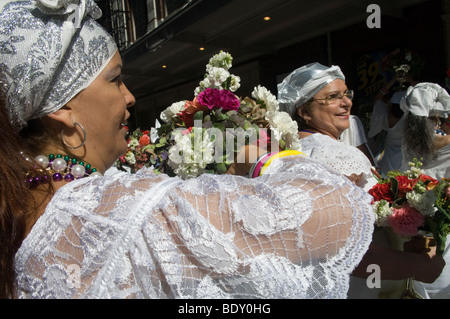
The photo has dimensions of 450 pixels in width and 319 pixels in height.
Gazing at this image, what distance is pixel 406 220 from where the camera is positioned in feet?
4.96

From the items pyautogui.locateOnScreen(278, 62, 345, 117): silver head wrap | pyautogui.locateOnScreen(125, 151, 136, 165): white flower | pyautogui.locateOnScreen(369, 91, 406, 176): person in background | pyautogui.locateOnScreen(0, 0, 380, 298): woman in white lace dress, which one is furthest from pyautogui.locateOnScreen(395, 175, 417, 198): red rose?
pyautogui.locateOnScreen(125, 151, 136, 165): white flower

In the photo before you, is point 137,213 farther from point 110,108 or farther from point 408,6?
point 408,6

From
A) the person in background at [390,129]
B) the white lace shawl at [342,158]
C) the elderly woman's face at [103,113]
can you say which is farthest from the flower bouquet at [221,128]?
the person in background at [390,129]

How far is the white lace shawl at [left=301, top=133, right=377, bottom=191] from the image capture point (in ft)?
7.09

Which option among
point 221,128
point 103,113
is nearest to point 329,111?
point 221,128

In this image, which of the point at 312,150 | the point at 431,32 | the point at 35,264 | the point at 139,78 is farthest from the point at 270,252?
the point at 139,78

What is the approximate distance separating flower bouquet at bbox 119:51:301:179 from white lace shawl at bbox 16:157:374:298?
0.63m

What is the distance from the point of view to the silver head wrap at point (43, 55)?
0.96 m

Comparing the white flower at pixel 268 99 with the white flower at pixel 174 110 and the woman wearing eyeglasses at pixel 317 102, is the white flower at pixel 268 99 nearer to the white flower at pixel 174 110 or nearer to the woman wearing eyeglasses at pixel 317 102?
the white flower at pixel 174 110

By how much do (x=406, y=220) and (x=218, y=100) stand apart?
98 centimetres

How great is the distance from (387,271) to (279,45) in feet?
24.7

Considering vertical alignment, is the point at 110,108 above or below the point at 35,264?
above

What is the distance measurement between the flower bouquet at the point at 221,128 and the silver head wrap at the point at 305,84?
113 cm

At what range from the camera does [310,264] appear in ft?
2.84
